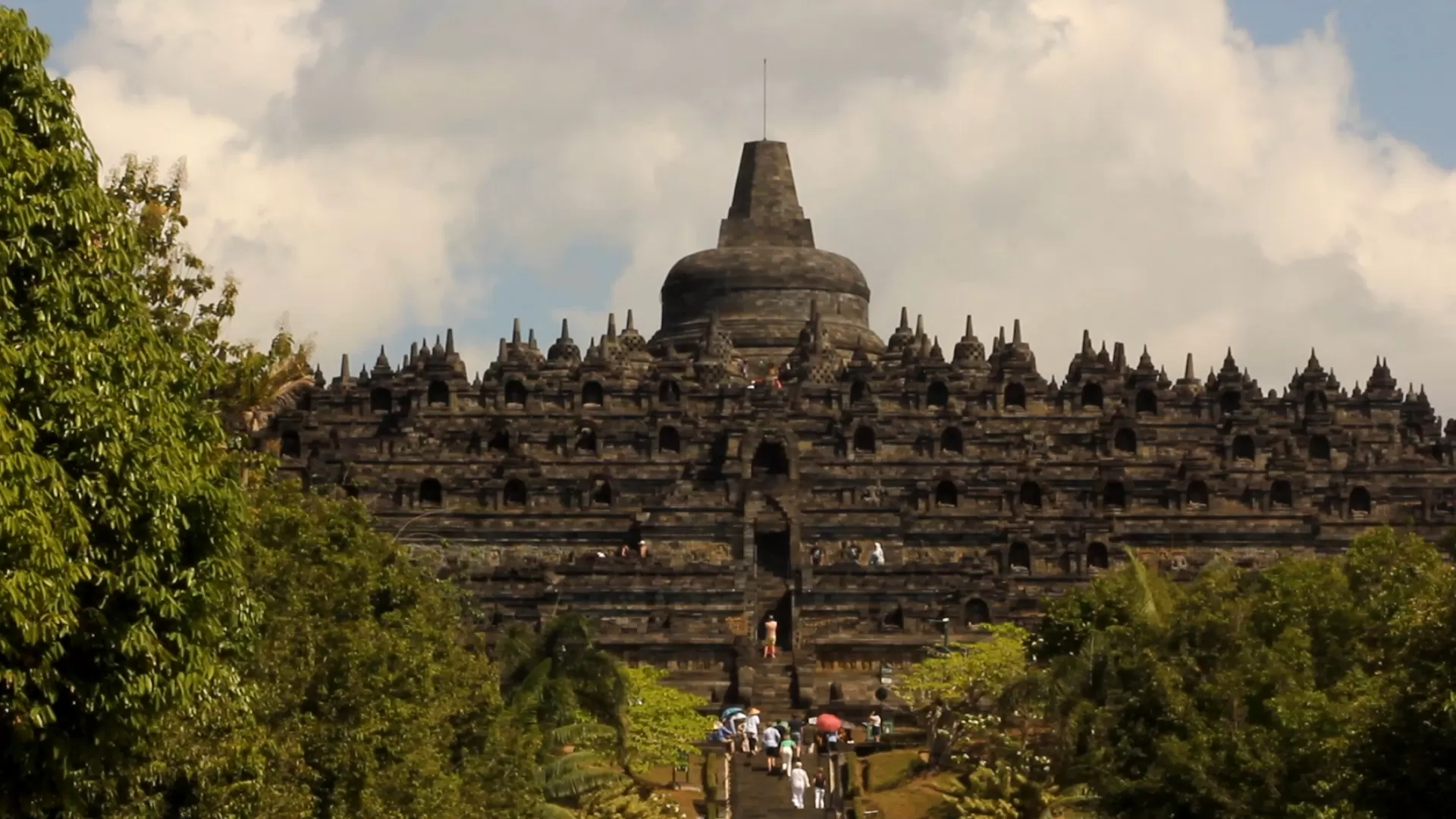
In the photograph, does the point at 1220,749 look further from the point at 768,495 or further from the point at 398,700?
the point at 768,495

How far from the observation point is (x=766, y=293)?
120375 millimetres

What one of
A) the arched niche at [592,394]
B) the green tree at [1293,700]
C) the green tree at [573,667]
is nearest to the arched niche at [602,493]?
the arched niche at [592,394]

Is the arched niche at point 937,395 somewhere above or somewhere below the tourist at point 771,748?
above

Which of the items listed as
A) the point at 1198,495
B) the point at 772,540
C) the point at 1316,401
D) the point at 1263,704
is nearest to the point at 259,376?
the point at 1263,704

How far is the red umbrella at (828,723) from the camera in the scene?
258 ft

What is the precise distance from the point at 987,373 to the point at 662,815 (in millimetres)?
48671

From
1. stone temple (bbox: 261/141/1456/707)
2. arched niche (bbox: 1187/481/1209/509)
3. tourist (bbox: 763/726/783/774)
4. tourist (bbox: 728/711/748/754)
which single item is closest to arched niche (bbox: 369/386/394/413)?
stone temple (bbox: 261/141/1456/707)

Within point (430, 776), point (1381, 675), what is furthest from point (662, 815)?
point (1381, 675)

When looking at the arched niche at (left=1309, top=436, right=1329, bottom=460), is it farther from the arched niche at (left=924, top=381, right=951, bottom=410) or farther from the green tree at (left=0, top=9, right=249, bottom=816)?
the green tree at (left=0, top=9, right=249, bottom=816)

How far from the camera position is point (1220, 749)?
46250 mm

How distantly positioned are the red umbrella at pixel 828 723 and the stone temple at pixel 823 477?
633 cm

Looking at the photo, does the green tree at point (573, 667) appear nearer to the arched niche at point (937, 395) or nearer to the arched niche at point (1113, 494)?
the arched niche at point (1113, 494)

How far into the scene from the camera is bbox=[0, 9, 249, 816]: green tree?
27.8m

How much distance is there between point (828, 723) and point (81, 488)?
51.6 meters
